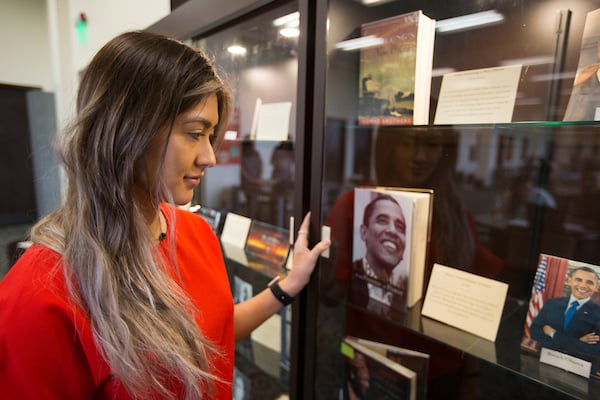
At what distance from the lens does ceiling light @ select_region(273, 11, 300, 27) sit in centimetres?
94

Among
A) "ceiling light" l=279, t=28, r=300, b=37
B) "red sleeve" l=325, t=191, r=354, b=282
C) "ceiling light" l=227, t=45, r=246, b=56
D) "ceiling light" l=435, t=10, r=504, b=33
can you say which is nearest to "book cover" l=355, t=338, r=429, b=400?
"red sleeve" l=325, t=191, r=354, b=282

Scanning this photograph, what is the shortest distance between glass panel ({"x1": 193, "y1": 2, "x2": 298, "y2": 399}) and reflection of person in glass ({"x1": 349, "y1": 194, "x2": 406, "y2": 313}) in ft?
1.09

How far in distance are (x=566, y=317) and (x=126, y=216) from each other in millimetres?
842

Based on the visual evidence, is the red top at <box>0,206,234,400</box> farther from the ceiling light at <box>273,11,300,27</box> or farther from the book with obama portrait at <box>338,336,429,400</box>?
the ceiling light at <box>273,11,300,27</box>

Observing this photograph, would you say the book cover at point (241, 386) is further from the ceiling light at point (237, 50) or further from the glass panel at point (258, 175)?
the ceiling light at point (237, 50)

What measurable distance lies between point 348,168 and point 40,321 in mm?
975

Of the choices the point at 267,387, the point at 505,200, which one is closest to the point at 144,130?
the point at 505,200

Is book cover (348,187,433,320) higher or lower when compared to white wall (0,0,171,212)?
lower

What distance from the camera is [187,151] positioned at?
2.30 feet

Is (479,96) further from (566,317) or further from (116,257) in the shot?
(116,257)

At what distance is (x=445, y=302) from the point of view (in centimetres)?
89

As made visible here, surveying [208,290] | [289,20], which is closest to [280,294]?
[208,290]

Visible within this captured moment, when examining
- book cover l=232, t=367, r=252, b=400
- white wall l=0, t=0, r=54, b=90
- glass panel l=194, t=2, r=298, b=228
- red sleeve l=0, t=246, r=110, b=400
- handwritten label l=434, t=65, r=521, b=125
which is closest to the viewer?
red sleeve l=0, t=246, r=110, b=400

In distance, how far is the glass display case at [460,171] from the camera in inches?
32.1
